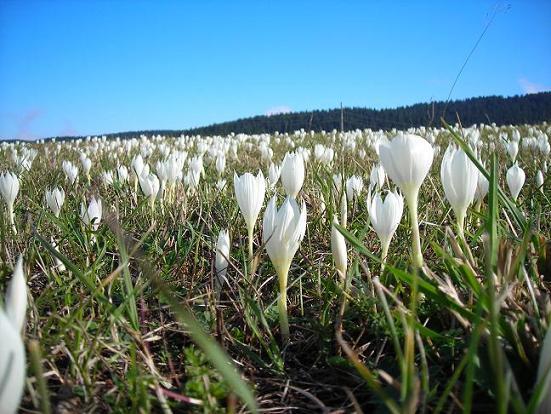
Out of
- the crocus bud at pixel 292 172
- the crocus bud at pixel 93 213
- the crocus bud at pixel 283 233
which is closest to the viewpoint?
the crocus bud at pixel 283 233

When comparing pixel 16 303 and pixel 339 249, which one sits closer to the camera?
pixel 16 303

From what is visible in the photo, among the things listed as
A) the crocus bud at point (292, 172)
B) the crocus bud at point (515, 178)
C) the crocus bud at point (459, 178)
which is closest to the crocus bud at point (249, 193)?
the crocus bud at point (292, 172)

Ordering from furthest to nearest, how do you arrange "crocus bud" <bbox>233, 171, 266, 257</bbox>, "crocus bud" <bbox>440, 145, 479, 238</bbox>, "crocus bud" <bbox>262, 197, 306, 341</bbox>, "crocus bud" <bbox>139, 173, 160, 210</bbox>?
"crocus bud" <bbox>139, 173, 160, 210</bbox> < "crocus bud" <bbox>233, 171, 266, 257</bbox> < "crocus bud" <bbox>440, 145, 479, 238</bbox> < "crocus bud" <bbox>262, 197, 306, 341</bbox>

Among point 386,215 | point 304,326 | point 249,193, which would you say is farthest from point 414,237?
point 249,193

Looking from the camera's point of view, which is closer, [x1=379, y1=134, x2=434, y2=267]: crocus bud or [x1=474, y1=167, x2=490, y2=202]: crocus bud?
[x1=379, y1=134, x2=434, y2=267]: crocus bud

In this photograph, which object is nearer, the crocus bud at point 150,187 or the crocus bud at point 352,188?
the crocus bud at point 352,188

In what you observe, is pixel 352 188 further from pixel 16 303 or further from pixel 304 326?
pixel 16 303

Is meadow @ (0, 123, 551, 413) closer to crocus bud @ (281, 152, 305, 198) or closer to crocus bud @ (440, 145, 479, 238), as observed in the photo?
crocus bud @ (440, 145, 479, 238)

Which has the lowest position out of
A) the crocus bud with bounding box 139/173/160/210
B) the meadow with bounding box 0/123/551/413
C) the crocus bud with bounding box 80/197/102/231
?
the meadow with bounding box 0/123/551/413

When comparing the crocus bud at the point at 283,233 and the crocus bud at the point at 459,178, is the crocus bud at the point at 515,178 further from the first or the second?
the crocus bud at the point at 283,233

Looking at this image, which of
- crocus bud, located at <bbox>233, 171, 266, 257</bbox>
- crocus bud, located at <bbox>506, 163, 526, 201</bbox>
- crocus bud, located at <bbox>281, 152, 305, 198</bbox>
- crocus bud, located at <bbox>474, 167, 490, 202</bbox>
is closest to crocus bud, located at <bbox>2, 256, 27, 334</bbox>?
crocus bud, located at <bbox>233, 171, 266, 257</bbox>

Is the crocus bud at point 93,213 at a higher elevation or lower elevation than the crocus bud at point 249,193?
lower
